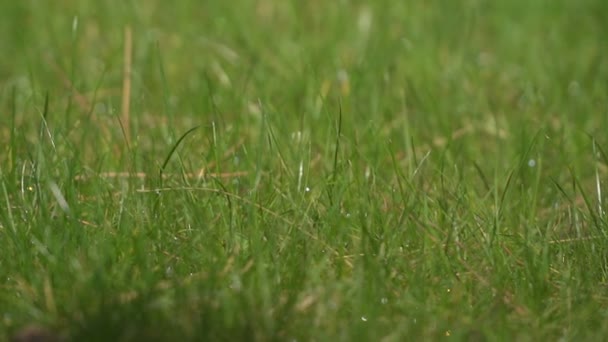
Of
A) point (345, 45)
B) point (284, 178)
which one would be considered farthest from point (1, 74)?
point (284, 178)

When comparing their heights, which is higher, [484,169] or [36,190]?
[36,190]

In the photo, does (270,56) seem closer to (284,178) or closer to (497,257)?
(284,178)

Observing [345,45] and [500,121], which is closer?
[500,121]

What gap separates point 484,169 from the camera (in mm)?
2916

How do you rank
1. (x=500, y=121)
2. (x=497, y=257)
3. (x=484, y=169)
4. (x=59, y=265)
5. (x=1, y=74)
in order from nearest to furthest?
(x=59, y=265), (x=497, y=257), (x=484, y=169), (x=500, y=121), (x=1, y=74)

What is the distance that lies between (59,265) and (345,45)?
2.04m

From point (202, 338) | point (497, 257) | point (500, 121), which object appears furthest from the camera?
point (500, 121)

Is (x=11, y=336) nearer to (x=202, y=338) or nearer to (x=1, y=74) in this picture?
(x=202, y=338)

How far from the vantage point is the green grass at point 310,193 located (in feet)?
6.51

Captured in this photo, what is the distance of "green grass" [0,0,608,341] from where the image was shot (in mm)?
1985

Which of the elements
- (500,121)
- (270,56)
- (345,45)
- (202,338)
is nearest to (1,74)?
(270,56)

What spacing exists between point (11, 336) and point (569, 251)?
1.27 metres

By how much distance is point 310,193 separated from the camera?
248 cm

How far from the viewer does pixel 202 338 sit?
185cm
